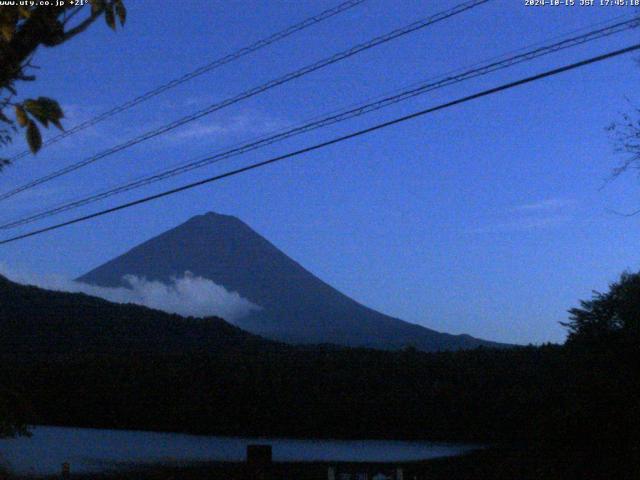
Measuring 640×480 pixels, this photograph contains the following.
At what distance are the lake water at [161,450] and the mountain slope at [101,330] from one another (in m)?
19.5

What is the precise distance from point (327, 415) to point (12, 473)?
17.0 meters

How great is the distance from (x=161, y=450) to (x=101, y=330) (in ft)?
98.9

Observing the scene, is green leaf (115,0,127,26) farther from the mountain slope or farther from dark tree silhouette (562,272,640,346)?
the mountain slope

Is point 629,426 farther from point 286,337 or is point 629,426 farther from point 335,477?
point 286,337

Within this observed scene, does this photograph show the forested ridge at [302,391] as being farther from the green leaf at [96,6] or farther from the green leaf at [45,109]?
the green leaf at [45,109]

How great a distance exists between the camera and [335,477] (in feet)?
30.5

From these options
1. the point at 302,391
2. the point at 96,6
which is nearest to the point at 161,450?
the point at 302,391

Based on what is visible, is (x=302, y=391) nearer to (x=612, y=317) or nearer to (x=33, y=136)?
(x=612, y=317)

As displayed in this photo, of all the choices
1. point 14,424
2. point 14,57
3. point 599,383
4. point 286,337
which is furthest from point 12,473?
point 286,337

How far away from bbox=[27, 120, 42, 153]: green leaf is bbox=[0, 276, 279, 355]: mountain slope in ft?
146

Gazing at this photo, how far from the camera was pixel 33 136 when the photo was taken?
486 cm

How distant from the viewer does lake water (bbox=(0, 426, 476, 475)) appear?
20.7 m

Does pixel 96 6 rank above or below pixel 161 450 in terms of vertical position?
above

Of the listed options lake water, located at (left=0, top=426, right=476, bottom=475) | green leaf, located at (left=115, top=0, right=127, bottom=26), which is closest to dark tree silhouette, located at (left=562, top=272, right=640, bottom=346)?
lake water, located at (left=0, top=426, right=476, bottom=475)
